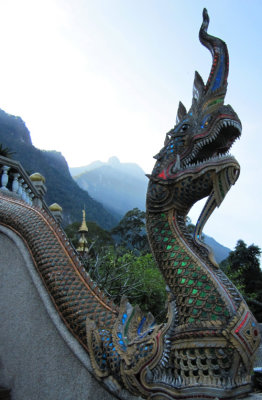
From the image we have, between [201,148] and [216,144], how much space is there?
138mm

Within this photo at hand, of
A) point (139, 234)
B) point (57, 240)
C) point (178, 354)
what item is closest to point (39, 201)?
point (57, 240)

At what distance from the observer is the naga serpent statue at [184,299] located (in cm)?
245

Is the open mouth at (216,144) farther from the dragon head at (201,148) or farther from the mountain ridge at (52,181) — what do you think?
the mountain ridge at (52,181)

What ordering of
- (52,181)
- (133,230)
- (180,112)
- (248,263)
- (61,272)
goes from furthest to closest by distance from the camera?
(52,181)
(133,230)
(248,263)
(61,272)
(180,112)

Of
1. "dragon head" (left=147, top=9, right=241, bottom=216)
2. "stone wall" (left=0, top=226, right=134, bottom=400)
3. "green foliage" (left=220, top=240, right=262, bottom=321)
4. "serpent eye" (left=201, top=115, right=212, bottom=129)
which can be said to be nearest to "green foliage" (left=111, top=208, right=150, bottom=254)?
"green foliage" (left=220, top=240, right=262, bottom=321)

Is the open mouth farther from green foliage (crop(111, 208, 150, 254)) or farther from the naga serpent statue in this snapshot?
green foliage (crop(111, 208, 150, 254))

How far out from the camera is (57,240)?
4.19 meters

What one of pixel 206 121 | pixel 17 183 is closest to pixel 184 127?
pixel 206 121

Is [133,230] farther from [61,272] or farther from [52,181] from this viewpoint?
[61,272]

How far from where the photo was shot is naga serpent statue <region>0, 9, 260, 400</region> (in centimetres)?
245

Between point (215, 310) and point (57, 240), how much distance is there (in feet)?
7.16

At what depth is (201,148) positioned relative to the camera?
311cm

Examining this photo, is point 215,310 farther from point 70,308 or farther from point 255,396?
point 70,308

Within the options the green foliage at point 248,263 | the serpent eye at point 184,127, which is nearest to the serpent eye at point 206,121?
the serpent eye at point 184,127
